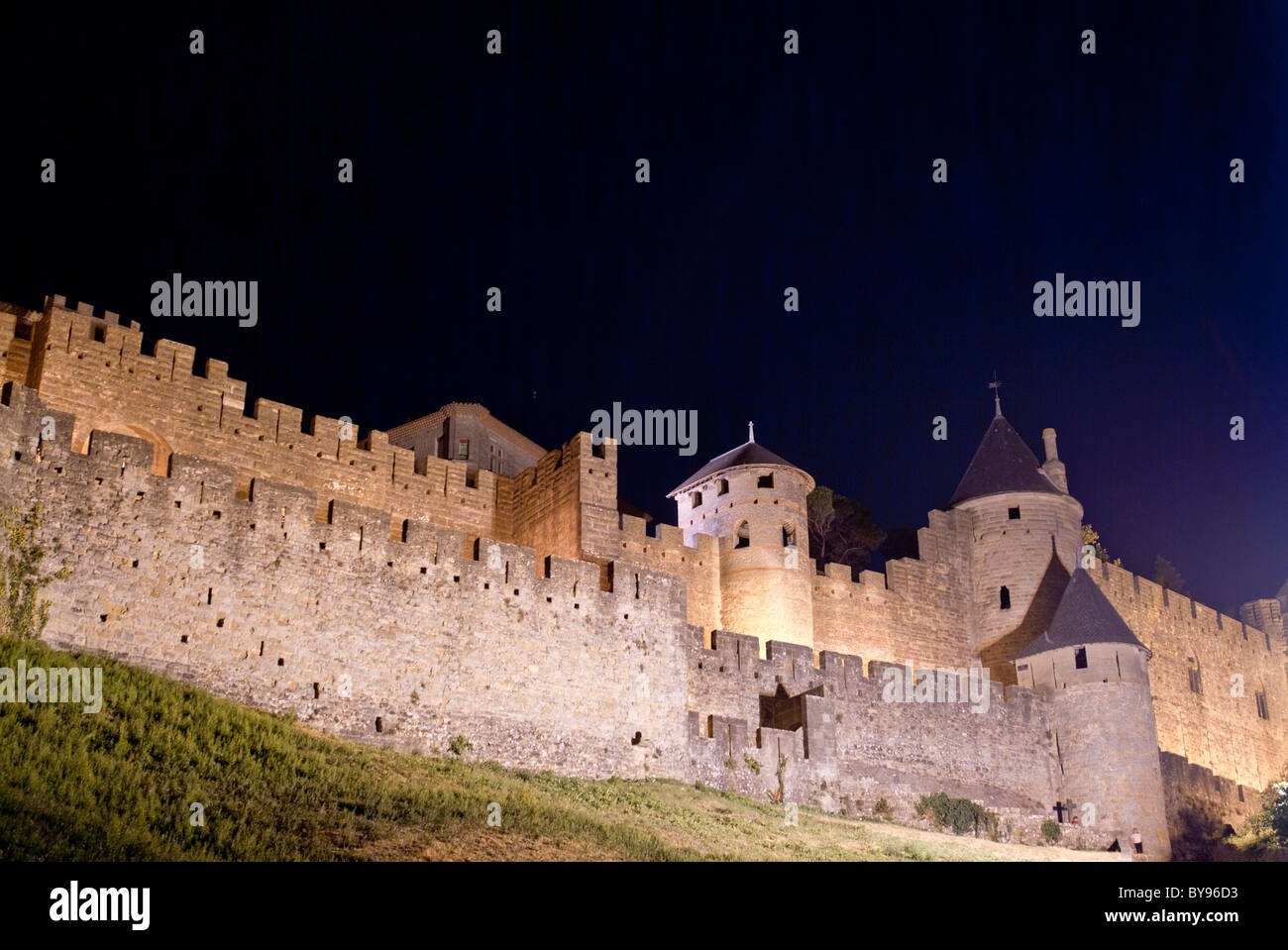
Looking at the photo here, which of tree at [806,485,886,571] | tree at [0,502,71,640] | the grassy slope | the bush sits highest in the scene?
tree at [806,485,886,571]

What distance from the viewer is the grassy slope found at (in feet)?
49.2

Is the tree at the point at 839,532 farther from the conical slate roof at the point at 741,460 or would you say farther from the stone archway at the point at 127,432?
the stone archway at the point at 127,432

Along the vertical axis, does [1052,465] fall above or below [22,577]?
above

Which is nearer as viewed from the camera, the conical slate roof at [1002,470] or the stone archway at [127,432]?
the stone archway at [127,432]

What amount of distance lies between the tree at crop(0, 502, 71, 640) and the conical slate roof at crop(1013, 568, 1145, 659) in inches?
938

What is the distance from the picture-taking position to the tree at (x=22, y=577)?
1880 centimetres

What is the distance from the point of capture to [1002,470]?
4109 cm

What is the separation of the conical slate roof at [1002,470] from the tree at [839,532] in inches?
331

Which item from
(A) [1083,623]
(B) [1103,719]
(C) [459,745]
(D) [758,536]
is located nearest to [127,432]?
(C) [459,745]

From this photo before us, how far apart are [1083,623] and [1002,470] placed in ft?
28.7

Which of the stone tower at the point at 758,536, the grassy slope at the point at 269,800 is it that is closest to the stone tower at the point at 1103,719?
the stone tower at the point at 758,536

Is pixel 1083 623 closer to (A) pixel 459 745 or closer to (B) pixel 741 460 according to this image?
(B) pixel 741 460

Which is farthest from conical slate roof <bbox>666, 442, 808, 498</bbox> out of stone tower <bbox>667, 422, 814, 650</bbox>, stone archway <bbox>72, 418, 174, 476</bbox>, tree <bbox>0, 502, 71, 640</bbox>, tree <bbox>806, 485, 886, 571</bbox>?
tree <bbox>0, 502, 71, 640</bbox>

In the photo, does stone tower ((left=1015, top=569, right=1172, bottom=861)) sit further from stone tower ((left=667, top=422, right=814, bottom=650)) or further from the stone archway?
the stone archway
